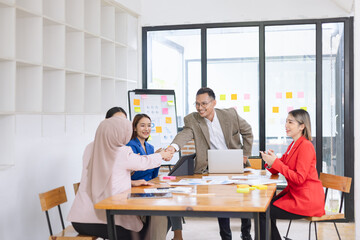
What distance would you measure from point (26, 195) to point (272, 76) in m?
3.52

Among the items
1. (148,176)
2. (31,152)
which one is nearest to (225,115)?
(148,176)

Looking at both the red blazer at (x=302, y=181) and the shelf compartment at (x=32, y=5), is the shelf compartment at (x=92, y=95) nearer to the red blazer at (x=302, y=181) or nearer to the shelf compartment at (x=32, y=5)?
the shelf compartment at (x=32, y=5)

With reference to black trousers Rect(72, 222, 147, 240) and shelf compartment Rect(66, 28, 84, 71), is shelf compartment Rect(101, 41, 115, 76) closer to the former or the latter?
shelf compartment Rect(66, 28, 84, 71)

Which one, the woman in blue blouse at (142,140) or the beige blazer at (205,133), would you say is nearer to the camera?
the woman in blue blouse at (142,140)

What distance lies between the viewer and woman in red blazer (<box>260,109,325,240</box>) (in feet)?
11.5

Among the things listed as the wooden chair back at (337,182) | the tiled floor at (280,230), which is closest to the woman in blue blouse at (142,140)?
the tiled floor at (280,230)

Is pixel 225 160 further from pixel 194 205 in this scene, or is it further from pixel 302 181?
pixel 194 205

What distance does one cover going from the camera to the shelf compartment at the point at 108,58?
5.36 m

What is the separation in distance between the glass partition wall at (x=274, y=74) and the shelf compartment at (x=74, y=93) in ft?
5.73

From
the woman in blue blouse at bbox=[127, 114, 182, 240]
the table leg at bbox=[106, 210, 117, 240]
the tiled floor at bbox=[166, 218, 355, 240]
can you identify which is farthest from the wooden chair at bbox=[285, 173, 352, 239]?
the table leg at bbox=[106, 210, 117, 240]

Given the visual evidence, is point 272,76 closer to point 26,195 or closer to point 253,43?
point 253,43

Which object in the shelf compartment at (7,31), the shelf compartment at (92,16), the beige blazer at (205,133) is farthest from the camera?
the shelf compartment at (92,16)

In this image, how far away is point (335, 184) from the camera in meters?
4.07

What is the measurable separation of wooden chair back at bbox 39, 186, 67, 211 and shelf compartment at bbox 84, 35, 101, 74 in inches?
75.9
